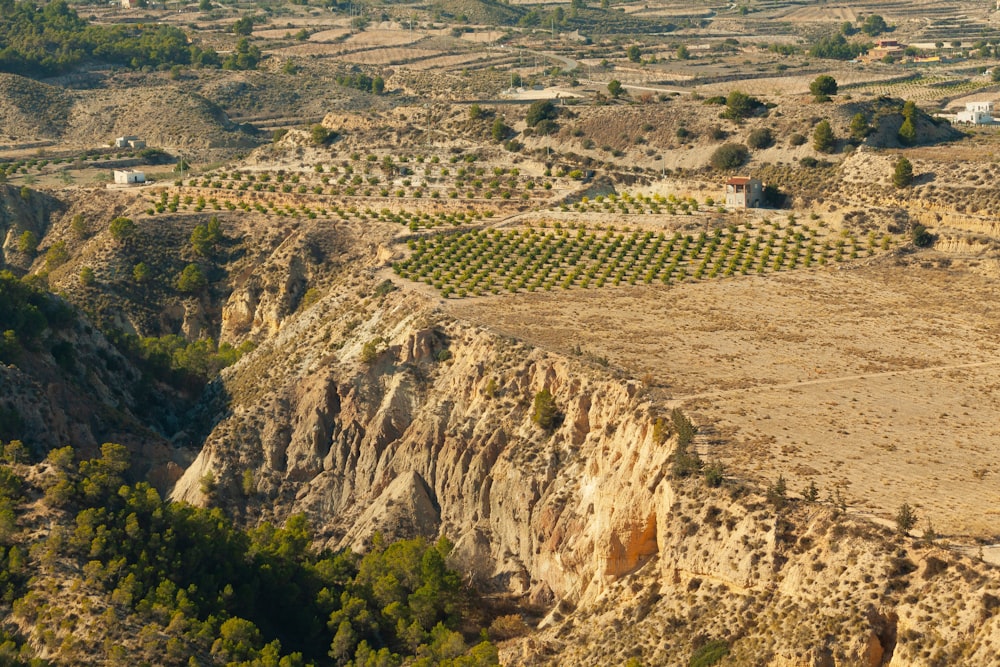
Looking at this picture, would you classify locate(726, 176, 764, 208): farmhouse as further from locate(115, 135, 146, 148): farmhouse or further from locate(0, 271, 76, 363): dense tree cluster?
locate(115, 135, 146, 148): farmhouse

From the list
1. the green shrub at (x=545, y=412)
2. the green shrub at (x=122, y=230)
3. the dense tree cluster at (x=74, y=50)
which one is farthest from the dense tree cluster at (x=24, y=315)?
the dense tree cluster at (x=74, y=50)

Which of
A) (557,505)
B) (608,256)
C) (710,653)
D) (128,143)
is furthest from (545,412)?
(128,143)

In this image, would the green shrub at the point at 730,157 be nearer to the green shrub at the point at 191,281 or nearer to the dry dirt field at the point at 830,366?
the dry dirt field at the point at 830,366

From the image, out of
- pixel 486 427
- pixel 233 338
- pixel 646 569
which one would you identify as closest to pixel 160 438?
pixel 233 338

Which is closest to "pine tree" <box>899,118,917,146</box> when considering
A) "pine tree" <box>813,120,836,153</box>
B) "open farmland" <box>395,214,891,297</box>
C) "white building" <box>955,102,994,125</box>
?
"pine tree" <box>813,120,836,153</box>

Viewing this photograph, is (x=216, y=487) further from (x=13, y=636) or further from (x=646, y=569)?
(x=646, y=569)
